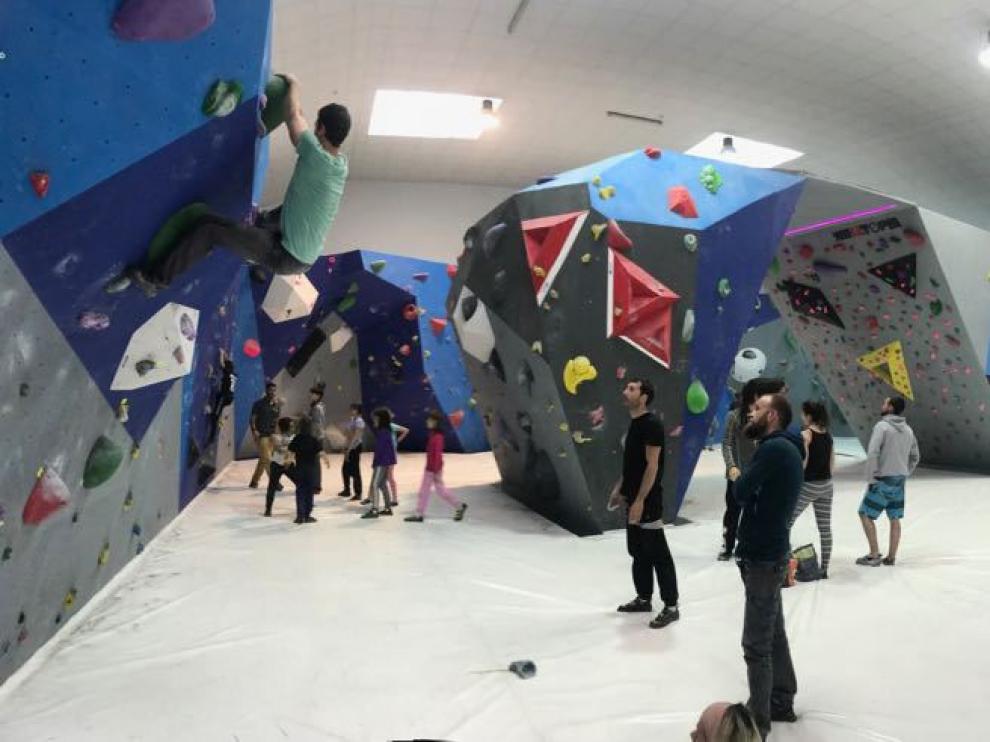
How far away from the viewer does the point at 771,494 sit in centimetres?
213

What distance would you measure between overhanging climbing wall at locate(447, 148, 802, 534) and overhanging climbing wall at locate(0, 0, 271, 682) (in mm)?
2218

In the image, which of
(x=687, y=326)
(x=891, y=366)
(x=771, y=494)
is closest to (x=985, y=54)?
(x=891, y=366)

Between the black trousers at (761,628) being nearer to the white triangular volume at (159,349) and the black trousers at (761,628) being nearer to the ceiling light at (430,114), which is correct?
the white triangular volume at (159,349)

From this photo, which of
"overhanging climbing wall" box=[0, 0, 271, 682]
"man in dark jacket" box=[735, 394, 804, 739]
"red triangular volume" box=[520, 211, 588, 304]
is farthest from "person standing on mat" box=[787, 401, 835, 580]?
"overhanging climbing wall" box=[0, 0, 271, 682]

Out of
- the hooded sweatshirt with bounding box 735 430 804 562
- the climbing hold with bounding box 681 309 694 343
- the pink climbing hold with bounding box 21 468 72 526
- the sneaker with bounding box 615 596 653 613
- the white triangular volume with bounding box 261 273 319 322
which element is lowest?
the sneaker with bounding box 615 596 653 613

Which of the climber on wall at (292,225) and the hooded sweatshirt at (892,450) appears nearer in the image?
the climber on wall at (292,225)

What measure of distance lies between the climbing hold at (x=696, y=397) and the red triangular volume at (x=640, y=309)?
0.28m

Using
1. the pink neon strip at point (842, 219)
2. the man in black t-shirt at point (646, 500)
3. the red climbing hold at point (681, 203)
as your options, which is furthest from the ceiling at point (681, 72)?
the man in black t-shirt at point (646, 500)

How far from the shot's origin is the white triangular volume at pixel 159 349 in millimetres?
2898

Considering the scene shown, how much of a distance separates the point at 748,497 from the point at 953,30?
700cm

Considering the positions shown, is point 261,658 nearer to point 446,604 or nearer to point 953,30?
point 446,604

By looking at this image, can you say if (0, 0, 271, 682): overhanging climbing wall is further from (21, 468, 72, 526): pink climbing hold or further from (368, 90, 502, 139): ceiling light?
(368, 90, 502, 139): ceiling light

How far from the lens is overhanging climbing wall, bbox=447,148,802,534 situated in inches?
186

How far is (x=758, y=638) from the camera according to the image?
2.13m
